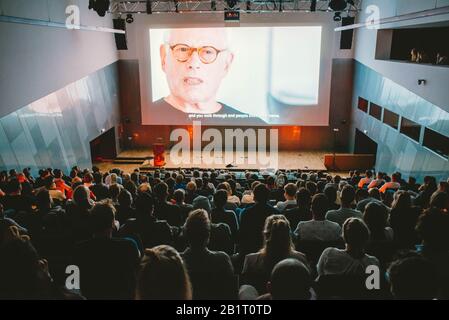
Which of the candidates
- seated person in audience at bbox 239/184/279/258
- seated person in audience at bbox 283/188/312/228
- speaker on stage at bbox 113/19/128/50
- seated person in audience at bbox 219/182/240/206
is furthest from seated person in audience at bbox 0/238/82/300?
speaker on stage at bbox 113/19/128/50

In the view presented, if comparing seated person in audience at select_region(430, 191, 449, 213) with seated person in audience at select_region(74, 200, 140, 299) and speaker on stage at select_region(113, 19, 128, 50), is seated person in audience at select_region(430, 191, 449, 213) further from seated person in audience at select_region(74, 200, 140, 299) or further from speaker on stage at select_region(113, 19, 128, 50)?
speaker on stage at select_region(113, 19, 128, 50)

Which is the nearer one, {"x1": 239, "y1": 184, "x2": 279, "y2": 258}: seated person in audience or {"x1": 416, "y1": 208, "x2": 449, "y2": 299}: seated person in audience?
{"x1": 416, "y1": 208, "x2": 449, "y2": 299}: seated person in audience

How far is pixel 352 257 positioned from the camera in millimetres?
2902

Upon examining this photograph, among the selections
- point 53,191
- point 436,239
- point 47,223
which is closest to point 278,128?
point 53,191

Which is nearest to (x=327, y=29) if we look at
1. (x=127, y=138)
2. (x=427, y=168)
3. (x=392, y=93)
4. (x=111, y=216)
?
(x=392, y=93)

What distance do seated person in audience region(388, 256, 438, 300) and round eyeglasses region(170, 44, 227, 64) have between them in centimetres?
1415

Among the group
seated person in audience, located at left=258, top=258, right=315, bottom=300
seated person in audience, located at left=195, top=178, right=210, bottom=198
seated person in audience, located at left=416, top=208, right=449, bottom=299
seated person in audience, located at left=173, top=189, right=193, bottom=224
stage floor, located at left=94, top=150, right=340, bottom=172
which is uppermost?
seated person in audience, located at left=258, top=258, right=315, bottom=300

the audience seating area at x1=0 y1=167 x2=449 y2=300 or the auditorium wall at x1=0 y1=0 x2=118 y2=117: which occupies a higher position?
the auditorium wall at x1=0 y1=0 x2=118 y2=117

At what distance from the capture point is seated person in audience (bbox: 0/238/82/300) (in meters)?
2.13

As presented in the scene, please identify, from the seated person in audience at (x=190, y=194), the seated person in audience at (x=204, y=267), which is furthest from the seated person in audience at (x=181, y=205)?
the seated person in audience at (x=204, y=267)

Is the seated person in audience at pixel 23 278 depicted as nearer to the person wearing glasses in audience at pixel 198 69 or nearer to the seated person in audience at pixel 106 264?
the seated person in audience at pixel 106 264

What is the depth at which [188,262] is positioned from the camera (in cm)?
277

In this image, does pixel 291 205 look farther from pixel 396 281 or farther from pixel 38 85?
pixel 38 85

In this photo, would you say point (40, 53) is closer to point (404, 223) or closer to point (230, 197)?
point (230, 197)
